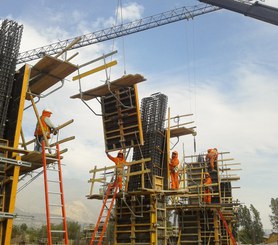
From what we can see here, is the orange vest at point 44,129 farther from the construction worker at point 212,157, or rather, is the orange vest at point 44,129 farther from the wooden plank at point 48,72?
the construction worker at point 212,157

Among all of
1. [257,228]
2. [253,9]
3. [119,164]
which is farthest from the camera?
[257,228]

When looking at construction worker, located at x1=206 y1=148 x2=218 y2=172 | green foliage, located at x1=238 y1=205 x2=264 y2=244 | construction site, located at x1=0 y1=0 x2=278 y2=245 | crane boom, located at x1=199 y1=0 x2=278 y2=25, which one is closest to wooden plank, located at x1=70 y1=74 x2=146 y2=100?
construction site, located at x1=0 y1=0 x2=278 y2=245

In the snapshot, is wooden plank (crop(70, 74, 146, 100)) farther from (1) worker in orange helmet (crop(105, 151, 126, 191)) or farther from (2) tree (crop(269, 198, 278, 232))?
(2) tree (crop(269, 198, 278, 232))

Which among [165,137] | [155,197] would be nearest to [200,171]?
[165,137]

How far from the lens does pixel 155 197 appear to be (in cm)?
1677

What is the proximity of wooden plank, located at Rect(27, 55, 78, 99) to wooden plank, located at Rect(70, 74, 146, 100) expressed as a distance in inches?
165

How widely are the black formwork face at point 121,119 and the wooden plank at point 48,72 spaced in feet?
16.2

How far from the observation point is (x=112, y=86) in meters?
16.8

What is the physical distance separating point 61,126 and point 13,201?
2.66 metres

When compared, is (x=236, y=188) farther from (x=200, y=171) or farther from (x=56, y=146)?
(x=56, y=146)

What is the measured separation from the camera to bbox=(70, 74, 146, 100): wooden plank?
51.8 feet

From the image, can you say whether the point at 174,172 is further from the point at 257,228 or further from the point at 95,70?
the point at 257,228

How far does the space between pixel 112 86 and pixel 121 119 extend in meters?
1.77

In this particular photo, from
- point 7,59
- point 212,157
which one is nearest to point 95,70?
point 7,59
